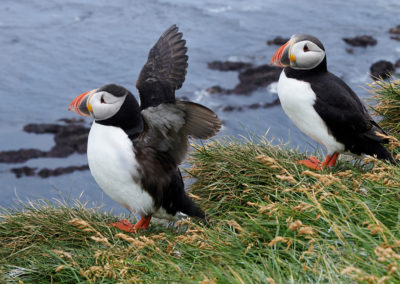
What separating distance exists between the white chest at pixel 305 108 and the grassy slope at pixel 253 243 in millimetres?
463

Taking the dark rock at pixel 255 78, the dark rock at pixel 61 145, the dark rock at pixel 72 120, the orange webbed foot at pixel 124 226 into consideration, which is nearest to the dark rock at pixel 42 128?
the dark rock at pixel 61 145

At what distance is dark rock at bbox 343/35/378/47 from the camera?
20.9m

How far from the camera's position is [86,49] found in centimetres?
2264

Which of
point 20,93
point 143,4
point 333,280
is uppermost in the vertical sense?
point 333,280

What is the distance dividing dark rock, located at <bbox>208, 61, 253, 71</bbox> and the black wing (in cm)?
1418

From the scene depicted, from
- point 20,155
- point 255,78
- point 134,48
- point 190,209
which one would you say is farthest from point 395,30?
point 190,209

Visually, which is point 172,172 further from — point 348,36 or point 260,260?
point 348,36

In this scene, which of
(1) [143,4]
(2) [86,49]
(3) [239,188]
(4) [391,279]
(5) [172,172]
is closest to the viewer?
(4) [391,279]

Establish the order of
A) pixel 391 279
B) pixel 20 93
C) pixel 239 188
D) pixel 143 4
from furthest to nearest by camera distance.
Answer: pixel 143 4 < pixel 20 93 < pixel 239 188 < pixel 391 279

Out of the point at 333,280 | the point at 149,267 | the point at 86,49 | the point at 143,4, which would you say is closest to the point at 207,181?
the point at 149,267

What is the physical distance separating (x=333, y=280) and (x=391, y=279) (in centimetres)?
26

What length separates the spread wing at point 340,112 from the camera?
481 cm

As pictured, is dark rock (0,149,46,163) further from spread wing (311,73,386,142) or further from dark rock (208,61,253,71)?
spread wing (311,73,386,142)

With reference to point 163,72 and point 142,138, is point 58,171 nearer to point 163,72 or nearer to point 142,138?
point 163,72
